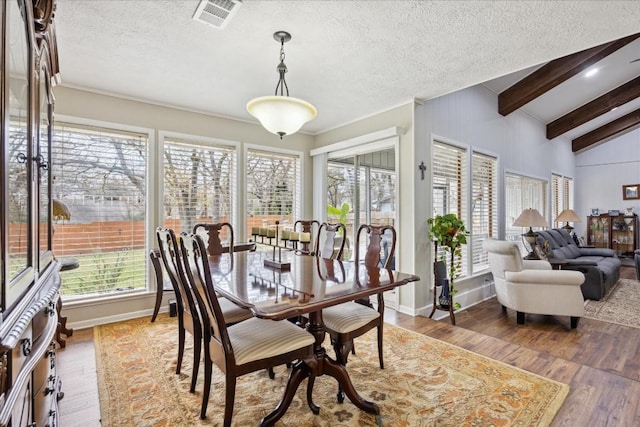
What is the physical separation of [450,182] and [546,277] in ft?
5.23

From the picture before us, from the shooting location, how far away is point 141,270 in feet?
12.3

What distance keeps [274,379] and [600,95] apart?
7.85 m

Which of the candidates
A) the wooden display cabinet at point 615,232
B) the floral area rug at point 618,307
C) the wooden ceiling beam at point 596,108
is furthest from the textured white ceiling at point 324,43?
the wooden display cabinet at point 615,232

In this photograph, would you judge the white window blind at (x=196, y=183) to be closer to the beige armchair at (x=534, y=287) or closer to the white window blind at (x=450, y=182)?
the white window blind at (x=450, y=182)

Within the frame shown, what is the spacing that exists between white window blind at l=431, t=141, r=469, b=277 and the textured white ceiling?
36.7 inches

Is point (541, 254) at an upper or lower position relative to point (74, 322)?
upper

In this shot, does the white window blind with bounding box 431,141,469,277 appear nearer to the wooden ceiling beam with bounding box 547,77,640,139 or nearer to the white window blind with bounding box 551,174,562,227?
the wooden ceiling beam with bounding box 547,77,640,139

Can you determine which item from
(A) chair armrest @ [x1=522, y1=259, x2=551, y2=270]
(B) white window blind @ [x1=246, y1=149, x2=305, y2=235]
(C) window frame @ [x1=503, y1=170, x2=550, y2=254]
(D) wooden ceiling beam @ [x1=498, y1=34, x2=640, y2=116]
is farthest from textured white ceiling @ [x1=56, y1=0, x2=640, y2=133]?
(C) window frame @ [x1=503, y1=170, x2=550, y2=254]

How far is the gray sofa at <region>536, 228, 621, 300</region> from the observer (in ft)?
15.4

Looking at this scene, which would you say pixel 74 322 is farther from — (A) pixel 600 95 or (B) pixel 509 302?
(A) pixel 600 95

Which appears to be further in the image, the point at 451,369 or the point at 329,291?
the point at 451,369

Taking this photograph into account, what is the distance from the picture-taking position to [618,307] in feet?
14.3

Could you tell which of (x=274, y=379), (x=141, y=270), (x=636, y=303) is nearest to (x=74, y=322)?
(x=141, y=270)

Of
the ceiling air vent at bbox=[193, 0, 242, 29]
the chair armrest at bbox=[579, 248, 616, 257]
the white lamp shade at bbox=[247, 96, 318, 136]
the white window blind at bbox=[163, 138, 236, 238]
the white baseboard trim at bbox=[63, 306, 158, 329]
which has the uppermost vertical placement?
the ceiling air vent at bbox=[193, 0, 242, 29]
